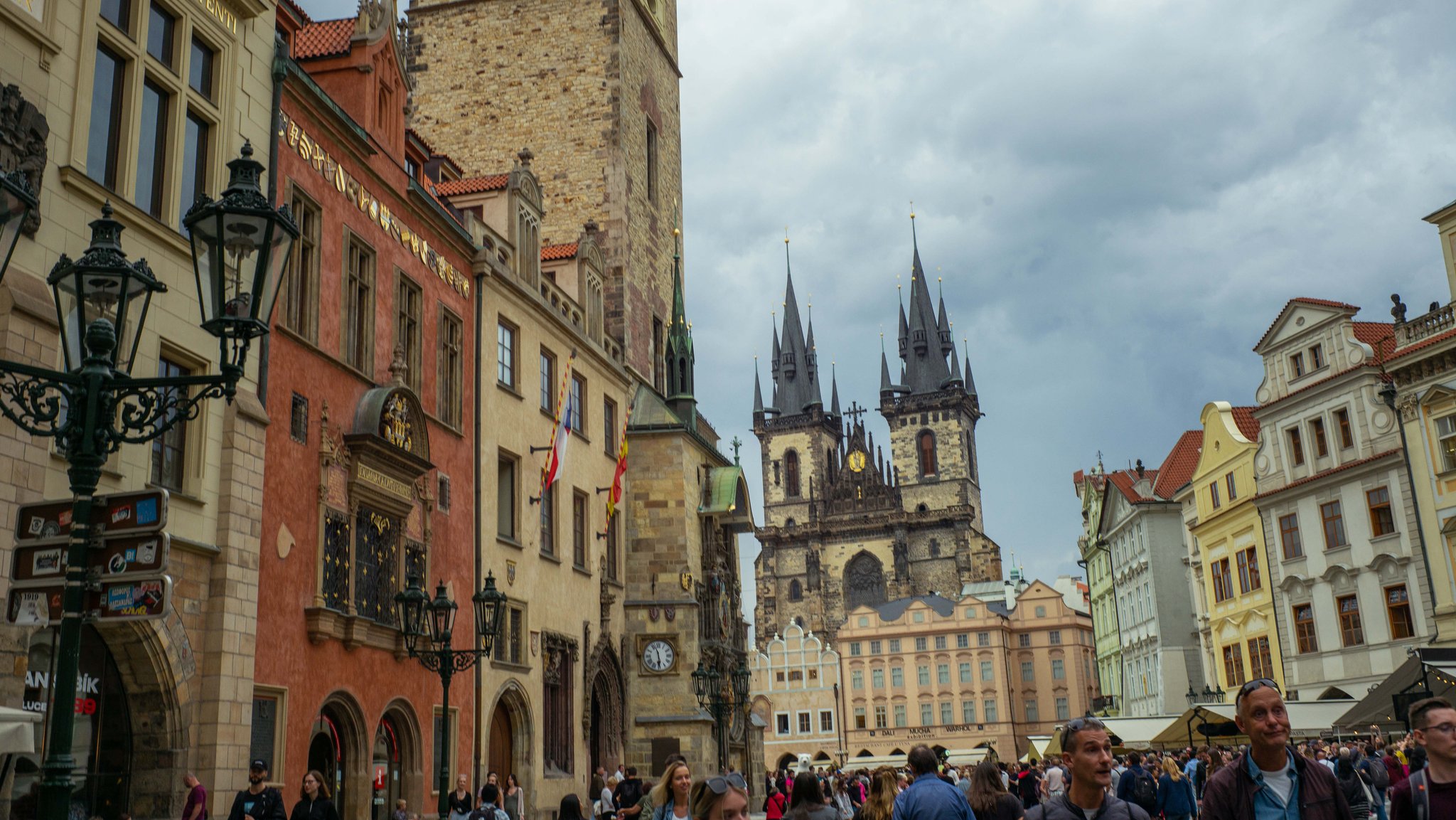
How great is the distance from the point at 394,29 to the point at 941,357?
11096 cm

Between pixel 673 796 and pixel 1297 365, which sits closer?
pixel 673 796

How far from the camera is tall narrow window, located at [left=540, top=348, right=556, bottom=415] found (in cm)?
2662

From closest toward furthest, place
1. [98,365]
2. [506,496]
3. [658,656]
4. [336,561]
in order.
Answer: [98,365]
[336,561]
[506,496]
[658,656]

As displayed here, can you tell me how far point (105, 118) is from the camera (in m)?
13.9

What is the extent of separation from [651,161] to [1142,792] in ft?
88.0

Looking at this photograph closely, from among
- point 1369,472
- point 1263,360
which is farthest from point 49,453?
point 1263,360

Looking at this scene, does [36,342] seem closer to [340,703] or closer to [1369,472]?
[340,703]

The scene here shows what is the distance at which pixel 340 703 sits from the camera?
17.8 meters

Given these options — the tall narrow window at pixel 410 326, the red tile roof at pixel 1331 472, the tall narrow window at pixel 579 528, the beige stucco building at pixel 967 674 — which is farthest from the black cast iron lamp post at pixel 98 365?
the beige stucco building at pixel 967 674

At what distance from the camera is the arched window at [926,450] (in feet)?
406

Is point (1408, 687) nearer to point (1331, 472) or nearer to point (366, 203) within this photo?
point (1331, 472)

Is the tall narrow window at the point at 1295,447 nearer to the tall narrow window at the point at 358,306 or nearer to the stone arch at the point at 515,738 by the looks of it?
the stone arch at the point at 515,738

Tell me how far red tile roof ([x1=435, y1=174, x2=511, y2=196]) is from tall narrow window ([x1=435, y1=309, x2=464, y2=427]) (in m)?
4.26

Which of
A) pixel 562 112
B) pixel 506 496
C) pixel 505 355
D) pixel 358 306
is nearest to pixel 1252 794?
pixel 358 306
